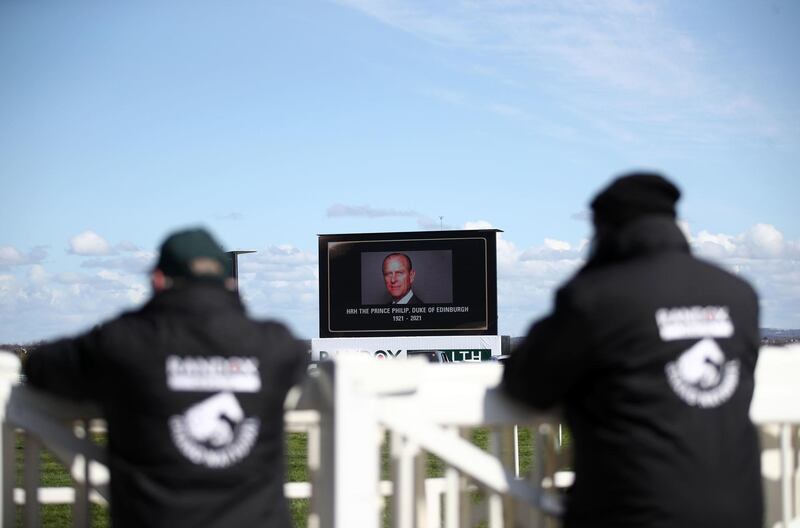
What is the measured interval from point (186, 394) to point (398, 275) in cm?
3025

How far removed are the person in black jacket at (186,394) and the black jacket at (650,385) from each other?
699 millimetres

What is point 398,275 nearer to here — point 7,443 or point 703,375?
point 7,443

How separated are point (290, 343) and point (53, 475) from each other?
10.7m

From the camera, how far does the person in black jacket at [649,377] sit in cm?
246

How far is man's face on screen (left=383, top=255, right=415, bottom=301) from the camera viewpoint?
3266cm

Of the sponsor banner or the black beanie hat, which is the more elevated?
the black beanie hat

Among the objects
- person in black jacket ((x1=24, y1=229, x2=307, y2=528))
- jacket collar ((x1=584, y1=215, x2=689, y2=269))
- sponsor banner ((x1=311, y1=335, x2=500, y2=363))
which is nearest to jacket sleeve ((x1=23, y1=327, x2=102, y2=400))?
person in black jacket ((x1=24, y1=229, x2=307, y2=528))

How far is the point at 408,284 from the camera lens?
32.7 m

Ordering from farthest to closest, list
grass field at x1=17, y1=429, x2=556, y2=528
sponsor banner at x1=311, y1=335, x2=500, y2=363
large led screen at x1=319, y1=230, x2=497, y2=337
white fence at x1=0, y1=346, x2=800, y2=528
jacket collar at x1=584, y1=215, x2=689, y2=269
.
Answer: large led screen at x1=319, y1=230, x2=497, y2=337, sponsor banner at x1=311, y1=335, x2=500, y2=363, grass field at x1=17, y1=429, x2=556, y2=528, white fence at x1=0, y1=346, x2=800, y2=528, jacket collar at x1=584, y1=215, x2=689, y2=269

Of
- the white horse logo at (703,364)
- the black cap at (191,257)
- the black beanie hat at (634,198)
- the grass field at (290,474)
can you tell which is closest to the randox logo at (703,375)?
the white horse logo at (703,364)

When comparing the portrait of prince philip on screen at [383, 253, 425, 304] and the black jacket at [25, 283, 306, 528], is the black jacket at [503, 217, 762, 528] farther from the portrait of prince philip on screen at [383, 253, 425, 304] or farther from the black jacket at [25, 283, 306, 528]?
the portrait of prince philip on screen at [383, 253, 425, 304]

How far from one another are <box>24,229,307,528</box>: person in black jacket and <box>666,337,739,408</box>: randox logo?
3.19ft

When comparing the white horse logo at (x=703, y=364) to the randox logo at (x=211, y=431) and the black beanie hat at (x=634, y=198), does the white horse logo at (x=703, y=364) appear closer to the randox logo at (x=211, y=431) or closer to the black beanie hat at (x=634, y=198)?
the black beanie hat at (x=634, y=198)

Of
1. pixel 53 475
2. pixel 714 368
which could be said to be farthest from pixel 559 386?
pixel 53 475
